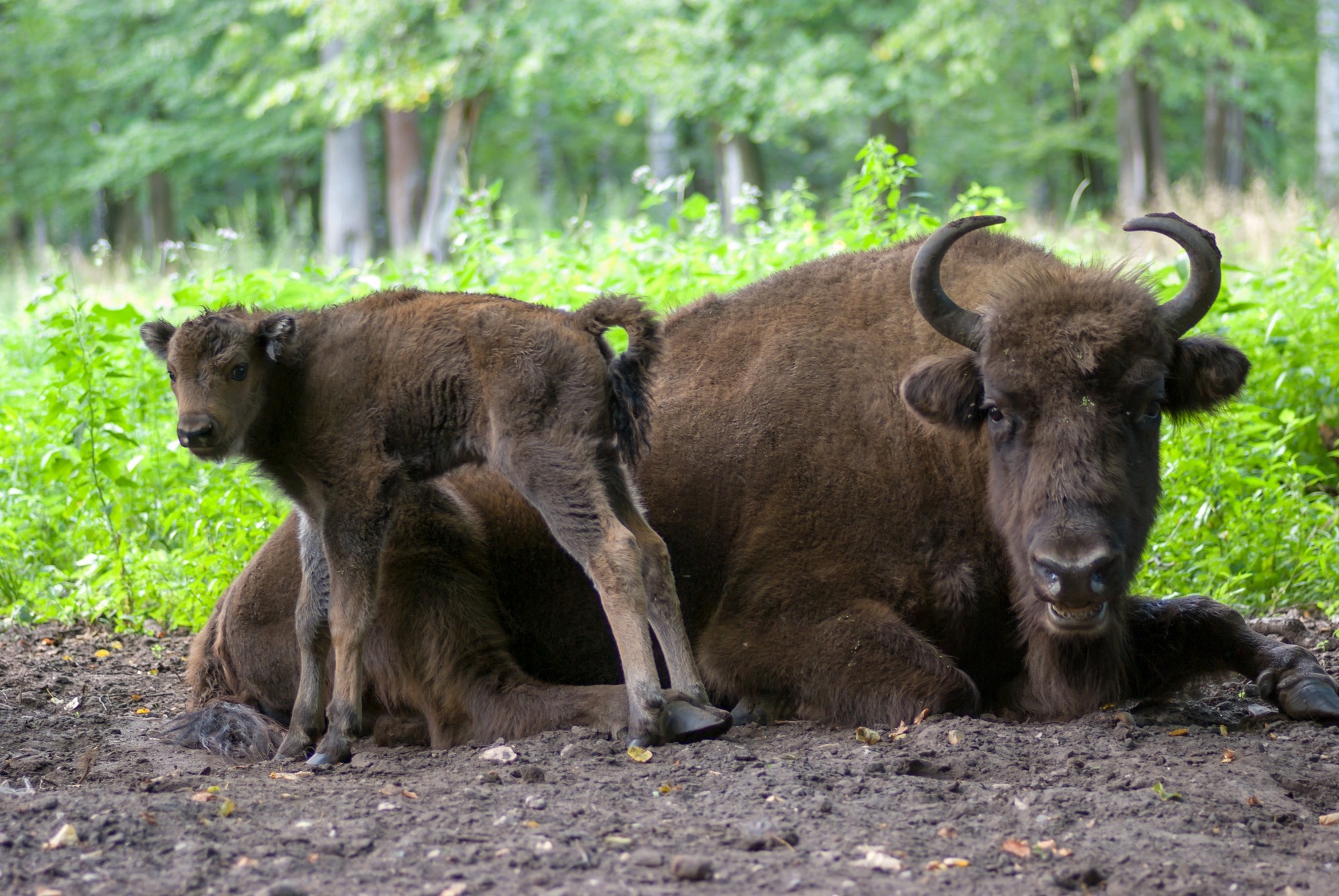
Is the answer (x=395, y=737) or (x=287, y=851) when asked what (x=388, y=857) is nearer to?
(x=287, y=851)

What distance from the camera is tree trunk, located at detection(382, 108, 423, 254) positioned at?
22266 mm

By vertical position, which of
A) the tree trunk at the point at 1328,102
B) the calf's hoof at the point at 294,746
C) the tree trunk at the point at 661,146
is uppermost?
the tree trunk at the point at 661,146

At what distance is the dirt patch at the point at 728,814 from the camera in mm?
2857

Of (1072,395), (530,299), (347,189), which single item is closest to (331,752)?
(1072,395)

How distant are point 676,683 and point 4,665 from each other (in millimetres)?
3667

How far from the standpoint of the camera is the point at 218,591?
6.89m

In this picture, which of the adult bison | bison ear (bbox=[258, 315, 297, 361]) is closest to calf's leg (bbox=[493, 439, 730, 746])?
the adult bison

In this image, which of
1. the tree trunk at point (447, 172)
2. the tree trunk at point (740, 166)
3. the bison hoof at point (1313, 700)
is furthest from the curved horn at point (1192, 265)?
the tree trunk at point (740, 166)

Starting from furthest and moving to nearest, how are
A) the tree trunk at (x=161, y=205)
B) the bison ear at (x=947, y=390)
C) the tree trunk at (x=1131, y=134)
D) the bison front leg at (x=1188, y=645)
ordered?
the tree trunk at (x=161, y=205) → the tree trunk at (x=1131, y=134) → the bison front leg at (x=1188, y=645) → the bison ear at (x=947, y=390)

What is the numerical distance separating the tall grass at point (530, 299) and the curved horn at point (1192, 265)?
1887 mm

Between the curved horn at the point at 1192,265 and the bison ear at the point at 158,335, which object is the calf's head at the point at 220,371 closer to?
the bison ear at the point at 158,335

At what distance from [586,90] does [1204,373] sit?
59.4ft

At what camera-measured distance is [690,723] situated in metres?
4.00

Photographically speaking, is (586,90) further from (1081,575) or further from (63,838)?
(63,838)
